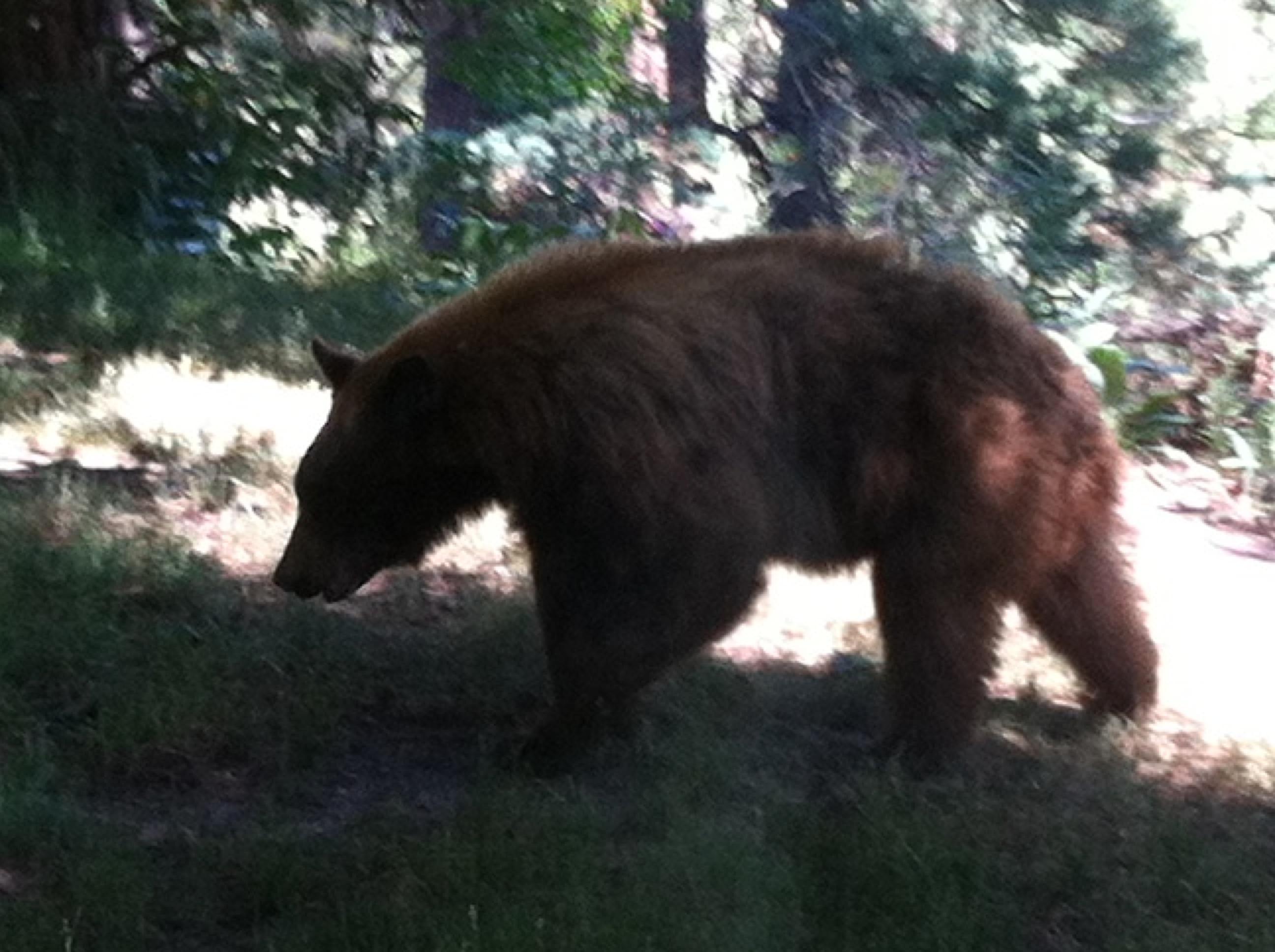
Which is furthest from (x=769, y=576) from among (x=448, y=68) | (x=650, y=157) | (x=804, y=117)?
(x=650, y=157)

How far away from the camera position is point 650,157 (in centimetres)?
1310

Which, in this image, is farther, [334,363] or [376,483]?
[334,363]

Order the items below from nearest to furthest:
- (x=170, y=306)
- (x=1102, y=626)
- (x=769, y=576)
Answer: (x=1102, y=626) < (x=769, y=576) < (x=170, y=306)

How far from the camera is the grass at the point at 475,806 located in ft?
14.4

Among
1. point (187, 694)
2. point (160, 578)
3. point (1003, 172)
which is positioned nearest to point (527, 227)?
point (1003, 172)

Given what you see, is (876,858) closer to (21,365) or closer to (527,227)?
(21,365)

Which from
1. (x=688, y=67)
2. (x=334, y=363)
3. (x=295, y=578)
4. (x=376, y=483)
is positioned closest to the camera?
(x=376, y=483)

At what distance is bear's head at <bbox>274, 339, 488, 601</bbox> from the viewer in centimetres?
554

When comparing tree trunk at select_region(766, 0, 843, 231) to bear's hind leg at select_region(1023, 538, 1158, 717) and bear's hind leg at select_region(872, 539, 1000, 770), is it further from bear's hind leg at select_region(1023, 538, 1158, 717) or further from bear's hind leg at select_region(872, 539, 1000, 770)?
bear's hind leg at select_region(872, 539, 1000, 770)

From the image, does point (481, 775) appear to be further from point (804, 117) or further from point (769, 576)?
point (804, 117)

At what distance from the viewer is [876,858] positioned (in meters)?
4.76

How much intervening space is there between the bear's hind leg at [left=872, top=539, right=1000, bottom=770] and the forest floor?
15 centimetres

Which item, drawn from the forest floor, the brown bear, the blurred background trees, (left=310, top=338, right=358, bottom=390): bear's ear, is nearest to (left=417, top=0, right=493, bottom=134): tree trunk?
the blurred background trees

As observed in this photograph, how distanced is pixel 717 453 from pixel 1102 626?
161cm
